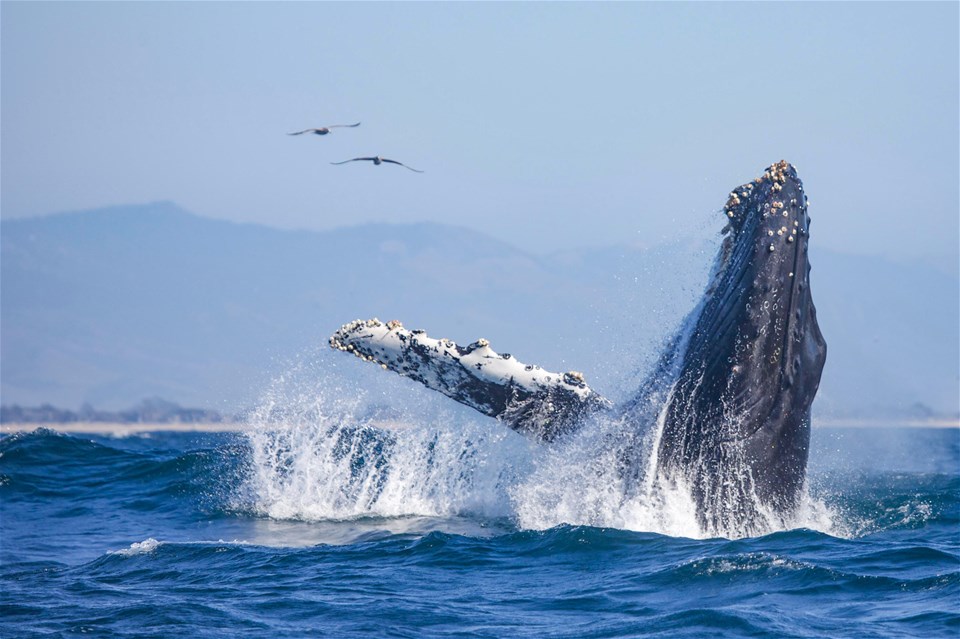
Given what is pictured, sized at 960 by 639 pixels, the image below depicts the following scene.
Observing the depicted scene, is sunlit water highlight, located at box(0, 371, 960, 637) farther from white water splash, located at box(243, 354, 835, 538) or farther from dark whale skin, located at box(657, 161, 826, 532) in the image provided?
dark whale skin, located at box(657, 161, 826, 532)

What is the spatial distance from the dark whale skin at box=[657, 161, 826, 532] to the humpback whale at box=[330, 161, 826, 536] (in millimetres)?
11

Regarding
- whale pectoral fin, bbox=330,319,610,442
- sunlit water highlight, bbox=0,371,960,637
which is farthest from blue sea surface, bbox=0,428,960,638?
whale pectoral fin, bbox=330,319,610,442

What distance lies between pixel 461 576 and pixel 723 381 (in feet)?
9.98

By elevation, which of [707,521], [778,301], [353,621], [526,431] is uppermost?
[778,301]

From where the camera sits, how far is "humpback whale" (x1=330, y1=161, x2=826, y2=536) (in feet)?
37.4

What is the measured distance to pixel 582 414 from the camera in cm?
1227

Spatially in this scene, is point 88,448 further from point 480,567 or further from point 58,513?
point 480,567

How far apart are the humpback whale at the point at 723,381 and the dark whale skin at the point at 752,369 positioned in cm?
1

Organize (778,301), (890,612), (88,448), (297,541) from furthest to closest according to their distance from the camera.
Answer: (88,448)
(297,541)
(778,301)
(890,612)

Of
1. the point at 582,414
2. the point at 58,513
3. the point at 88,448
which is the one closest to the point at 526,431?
the point at 582,414

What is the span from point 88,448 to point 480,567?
52.5ft

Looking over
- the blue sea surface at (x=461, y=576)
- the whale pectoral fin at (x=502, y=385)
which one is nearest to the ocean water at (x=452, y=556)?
the blue sea surface at (x=461, y=576)

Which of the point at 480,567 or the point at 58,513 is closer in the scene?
the point at 480,567

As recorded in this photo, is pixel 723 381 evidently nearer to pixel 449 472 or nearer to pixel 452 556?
pixel 452 556
